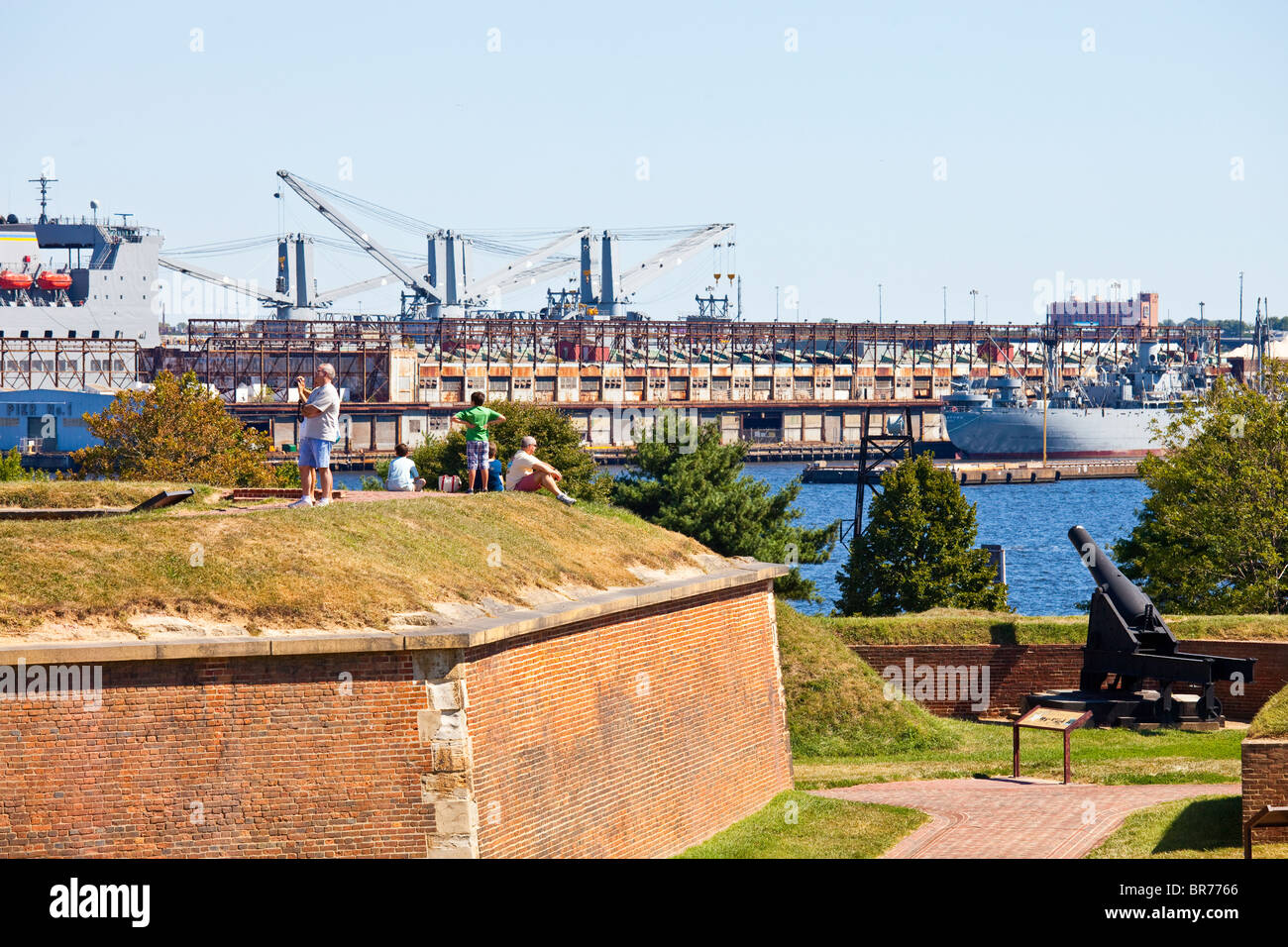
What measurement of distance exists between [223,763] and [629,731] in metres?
5.13

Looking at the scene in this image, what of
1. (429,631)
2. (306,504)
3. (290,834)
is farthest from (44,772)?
(306,504)

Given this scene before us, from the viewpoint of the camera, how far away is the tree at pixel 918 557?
129ft

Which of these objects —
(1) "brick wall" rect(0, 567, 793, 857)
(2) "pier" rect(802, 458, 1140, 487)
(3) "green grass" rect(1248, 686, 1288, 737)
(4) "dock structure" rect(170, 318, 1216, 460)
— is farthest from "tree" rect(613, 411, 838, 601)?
(2) "pier" rect(802, 458, 1140, 487)

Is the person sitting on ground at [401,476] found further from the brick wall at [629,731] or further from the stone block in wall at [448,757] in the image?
the stone block in wall at [448,757]

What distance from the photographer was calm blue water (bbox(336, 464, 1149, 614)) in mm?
68188

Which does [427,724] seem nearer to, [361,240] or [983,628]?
[983,628]

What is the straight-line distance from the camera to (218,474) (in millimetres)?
57281

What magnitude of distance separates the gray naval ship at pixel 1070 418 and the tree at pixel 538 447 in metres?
104

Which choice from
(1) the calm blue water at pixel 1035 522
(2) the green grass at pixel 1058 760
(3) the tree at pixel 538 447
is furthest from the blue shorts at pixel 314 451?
(1) the calm blue water at pixel 1035 522

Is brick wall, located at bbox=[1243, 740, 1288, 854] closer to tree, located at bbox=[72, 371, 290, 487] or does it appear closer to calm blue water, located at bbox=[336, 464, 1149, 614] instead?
calm blue water, located at bbox=[336, 464, 1149, 614]

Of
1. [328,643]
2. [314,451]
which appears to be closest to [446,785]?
[328,643]

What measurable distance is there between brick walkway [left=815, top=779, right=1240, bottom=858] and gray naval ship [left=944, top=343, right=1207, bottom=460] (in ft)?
409

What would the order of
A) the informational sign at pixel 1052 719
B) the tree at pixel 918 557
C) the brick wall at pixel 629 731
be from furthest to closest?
the tree at pixel 918 557
the informational sign at pixel 1052 719
the brick wall at pixel 629 731

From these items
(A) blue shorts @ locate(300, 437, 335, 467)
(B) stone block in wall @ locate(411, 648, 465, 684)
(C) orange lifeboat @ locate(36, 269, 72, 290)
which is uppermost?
(C) orange lifeboat @ locate(36, 269, 72, 290)
